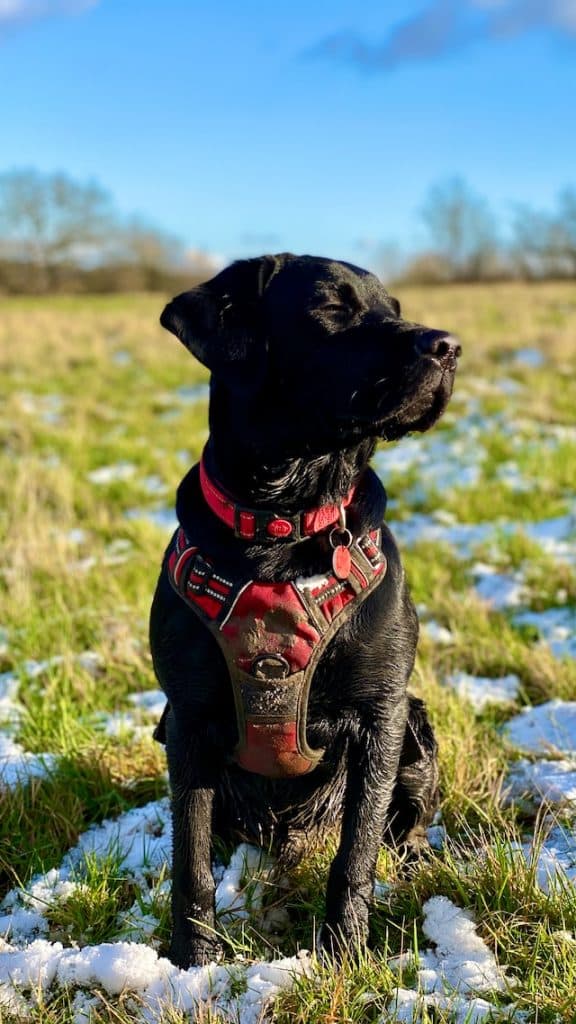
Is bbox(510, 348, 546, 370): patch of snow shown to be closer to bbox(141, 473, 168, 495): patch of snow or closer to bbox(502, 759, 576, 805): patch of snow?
bbox(141, 473, 168, 495): patch of snow

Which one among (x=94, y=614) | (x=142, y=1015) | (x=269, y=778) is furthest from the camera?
(x=94, y=614)

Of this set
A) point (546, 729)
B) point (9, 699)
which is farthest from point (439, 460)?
point (9, 699)

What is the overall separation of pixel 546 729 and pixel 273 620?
1.58 m

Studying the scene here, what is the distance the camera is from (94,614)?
13.9 feet

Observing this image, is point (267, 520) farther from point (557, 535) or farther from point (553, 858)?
point (557, 535)

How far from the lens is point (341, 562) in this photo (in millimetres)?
2180

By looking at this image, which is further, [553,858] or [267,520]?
[553,858]

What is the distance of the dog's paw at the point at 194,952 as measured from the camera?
218cm

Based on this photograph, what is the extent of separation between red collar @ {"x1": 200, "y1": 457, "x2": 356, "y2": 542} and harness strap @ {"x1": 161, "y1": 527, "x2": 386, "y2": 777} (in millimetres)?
118

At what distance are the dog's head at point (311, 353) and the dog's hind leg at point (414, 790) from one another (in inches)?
35.5

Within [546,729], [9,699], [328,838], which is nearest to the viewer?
[328,838]

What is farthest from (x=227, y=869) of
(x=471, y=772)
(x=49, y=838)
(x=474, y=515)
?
(x=474, y=515)

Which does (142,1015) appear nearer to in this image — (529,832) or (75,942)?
(75,942)

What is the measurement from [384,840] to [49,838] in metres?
1.03
